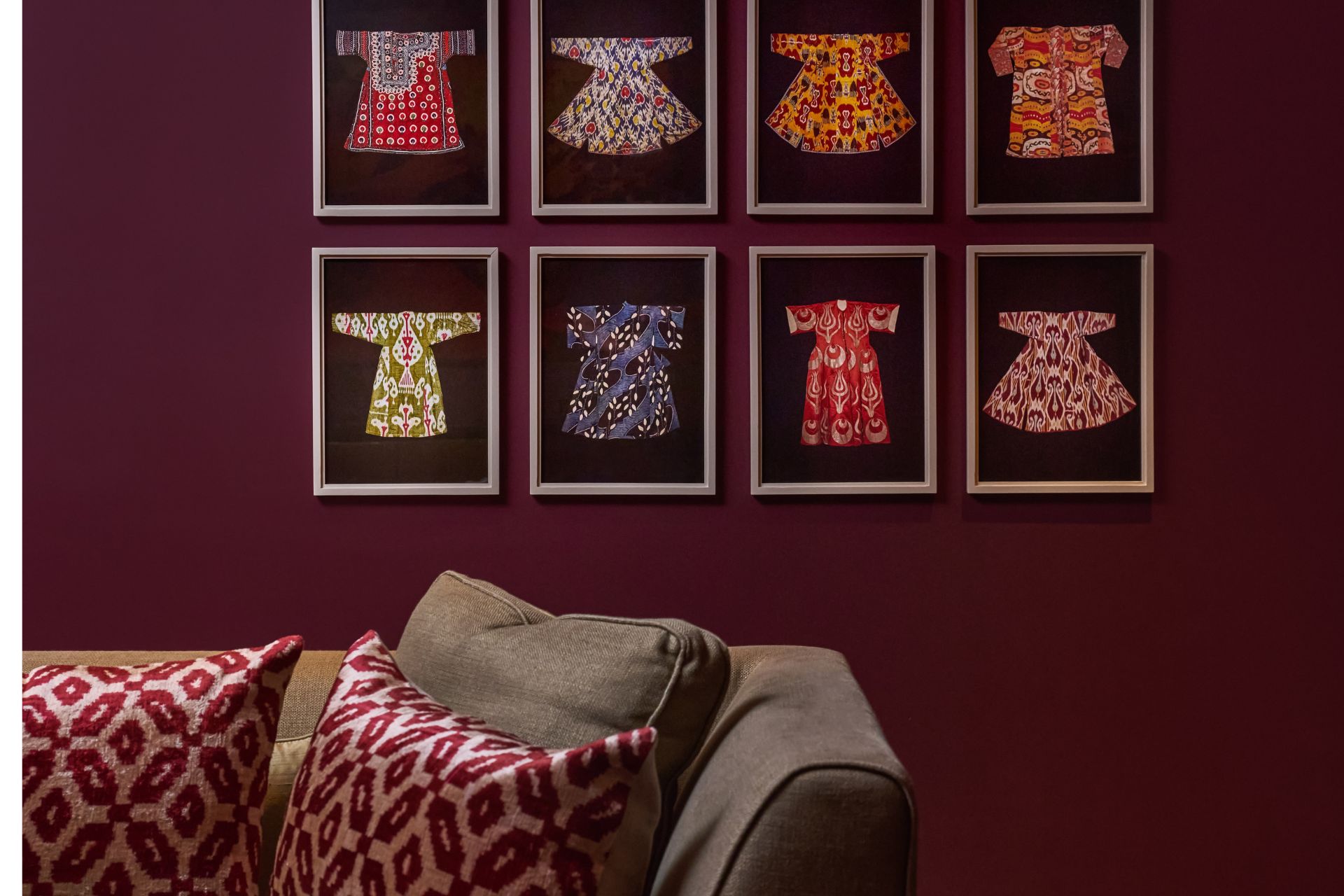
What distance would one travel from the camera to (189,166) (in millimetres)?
1857

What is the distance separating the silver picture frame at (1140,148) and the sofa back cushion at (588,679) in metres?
1.26

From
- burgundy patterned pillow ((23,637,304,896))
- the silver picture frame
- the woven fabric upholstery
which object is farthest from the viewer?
the silver picture frame

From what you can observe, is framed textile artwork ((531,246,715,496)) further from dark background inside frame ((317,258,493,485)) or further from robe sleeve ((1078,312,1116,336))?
robe sleeve ((1078,312,1116,336))

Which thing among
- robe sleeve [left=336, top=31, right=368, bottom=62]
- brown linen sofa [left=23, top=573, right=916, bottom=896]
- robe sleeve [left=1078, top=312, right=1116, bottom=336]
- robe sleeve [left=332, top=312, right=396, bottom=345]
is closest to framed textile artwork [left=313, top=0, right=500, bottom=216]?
robe sleeve [left=336, top=31, right=368, bottom=62]

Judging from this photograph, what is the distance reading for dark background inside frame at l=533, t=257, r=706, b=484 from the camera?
1.84 m

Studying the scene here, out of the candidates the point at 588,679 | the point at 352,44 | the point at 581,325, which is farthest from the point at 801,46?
the point at 588,679

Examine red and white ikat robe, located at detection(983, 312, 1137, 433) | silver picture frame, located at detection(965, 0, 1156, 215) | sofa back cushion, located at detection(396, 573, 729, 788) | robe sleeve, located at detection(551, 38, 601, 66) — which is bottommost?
sofa back cushion, located at detection(396, 573, 729, 788)

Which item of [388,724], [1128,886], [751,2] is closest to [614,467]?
[388,724]

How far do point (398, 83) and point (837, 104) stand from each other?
0.97m

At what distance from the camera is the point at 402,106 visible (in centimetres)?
183

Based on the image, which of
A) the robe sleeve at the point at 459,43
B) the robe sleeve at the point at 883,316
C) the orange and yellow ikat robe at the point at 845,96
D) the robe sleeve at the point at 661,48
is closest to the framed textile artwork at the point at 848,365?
the robe sleeve at the point at 883,316

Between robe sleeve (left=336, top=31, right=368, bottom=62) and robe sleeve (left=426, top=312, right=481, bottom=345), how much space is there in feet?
1.94

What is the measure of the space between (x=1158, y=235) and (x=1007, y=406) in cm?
50

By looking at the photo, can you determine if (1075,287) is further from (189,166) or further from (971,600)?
(189,166)
